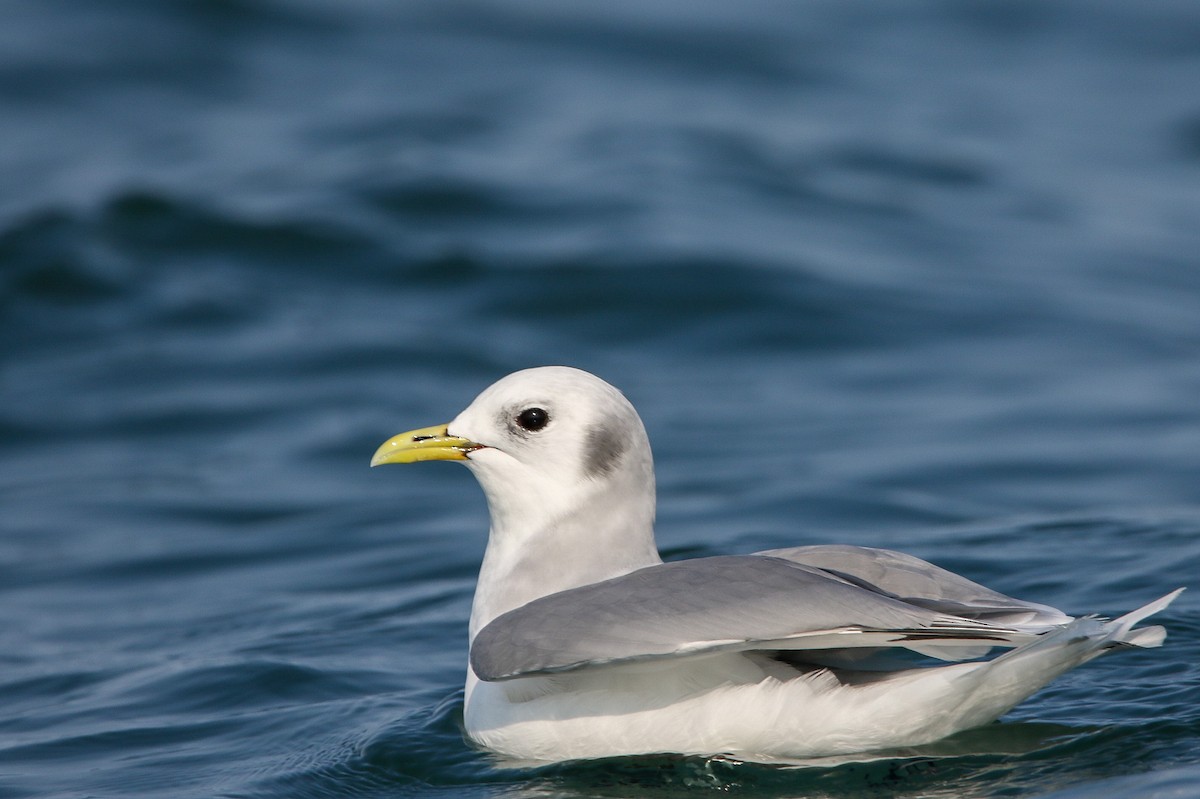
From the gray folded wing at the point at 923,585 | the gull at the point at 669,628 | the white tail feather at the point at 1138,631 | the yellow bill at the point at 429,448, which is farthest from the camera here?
the yellow bill at the point at 429,448

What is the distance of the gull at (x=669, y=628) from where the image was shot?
4.33m

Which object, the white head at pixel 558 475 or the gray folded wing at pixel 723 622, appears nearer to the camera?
the gray folded wing at pixel 723 622

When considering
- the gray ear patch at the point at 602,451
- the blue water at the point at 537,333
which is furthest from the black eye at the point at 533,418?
the blue water at the point at 537,333

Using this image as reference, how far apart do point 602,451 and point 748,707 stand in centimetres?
105

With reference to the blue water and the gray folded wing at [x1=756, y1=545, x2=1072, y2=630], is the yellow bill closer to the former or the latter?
the blue water

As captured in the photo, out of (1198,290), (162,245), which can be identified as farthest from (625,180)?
(1198,290)

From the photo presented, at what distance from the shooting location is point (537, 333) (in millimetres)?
12906

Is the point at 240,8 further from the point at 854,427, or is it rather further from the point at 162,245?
the point at 854,427

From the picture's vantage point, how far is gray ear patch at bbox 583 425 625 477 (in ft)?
17.5

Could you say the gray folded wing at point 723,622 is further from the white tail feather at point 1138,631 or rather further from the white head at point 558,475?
the white head at point 558,475

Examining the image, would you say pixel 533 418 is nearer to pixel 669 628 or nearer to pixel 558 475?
pixel 558 475

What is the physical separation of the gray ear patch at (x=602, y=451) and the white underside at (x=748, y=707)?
78 centimetres

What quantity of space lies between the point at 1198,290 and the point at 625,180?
5.30 m

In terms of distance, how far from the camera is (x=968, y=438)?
1017cm
